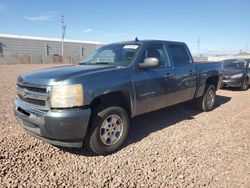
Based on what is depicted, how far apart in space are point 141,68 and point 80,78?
1400 mm

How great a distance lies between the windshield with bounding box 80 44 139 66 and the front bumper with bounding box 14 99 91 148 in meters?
1.53

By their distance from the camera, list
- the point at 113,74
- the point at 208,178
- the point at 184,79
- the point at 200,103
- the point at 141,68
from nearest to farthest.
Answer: the point at 208,178, the point at 113,74, the point at 141,68, the point at 184,79, the point at 200,103

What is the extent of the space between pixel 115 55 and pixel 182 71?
171cm

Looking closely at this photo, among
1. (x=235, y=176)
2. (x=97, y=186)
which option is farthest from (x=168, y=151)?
(x=97, y=186)

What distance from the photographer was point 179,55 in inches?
238

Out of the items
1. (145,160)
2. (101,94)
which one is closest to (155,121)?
(145,160)

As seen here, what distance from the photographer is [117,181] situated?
338cm

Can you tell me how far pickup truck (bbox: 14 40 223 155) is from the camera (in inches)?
142

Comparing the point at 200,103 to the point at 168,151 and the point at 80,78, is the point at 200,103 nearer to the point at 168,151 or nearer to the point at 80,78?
the point at 168,151

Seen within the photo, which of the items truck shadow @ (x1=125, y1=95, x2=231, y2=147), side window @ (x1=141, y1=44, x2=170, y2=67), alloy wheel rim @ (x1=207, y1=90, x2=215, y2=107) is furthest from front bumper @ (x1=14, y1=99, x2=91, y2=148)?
alloy wheel rim @ (x1=207, y1=90, x2=215, y2=107)

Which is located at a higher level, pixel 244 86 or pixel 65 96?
pixel 65 96

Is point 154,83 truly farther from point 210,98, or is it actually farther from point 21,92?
point 210,98

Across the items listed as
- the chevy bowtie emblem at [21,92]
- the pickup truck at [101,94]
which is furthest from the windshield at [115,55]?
the chevy bowtie emblem at [21,92]

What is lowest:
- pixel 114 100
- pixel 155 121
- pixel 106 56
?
pixel 155 121
